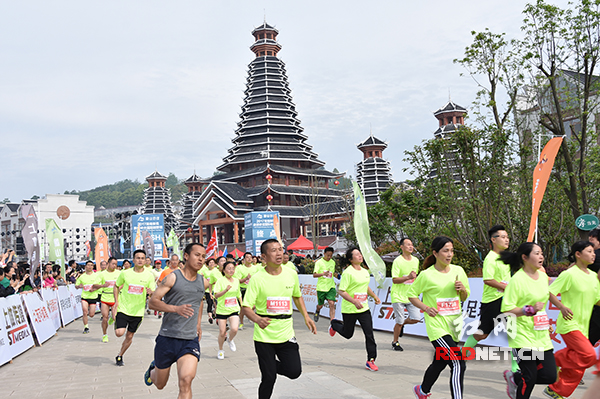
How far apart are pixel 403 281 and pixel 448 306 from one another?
11.1 feet

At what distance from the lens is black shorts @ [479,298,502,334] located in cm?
647

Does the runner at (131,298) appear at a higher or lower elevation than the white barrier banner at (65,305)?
higher

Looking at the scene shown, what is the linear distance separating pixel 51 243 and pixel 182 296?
15326mm

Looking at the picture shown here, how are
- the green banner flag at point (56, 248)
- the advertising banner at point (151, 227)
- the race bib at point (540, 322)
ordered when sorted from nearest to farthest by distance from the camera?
the race bib at point (540, 322) < the green banner flag at point (56, 248) < the advertising banner at point (151, 227)

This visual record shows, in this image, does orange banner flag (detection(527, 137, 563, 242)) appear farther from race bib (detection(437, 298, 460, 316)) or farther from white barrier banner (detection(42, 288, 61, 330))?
white barrier banner (detection(42, 288, 61, 330))

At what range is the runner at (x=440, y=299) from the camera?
5.38 meters

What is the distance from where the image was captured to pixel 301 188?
5644cm

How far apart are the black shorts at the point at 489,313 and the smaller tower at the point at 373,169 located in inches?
1951

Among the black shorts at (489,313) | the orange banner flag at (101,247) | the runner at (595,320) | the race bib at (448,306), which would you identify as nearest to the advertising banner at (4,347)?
the race bib at (448,306)

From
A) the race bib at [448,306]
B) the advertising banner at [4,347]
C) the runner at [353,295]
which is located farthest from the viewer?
the advertising banner at [4,347]

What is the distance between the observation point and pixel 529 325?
4.95m

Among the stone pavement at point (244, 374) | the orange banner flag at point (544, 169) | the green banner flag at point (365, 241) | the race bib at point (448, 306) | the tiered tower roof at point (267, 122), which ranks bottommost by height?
the stone pavement at point (244, 374)

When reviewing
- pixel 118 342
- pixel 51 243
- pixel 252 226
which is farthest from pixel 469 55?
pixel 252 226

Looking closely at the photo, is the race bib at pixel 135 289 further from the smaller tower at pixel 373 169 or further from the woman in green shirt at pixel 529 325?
the smaller tower at pixel 373 169
